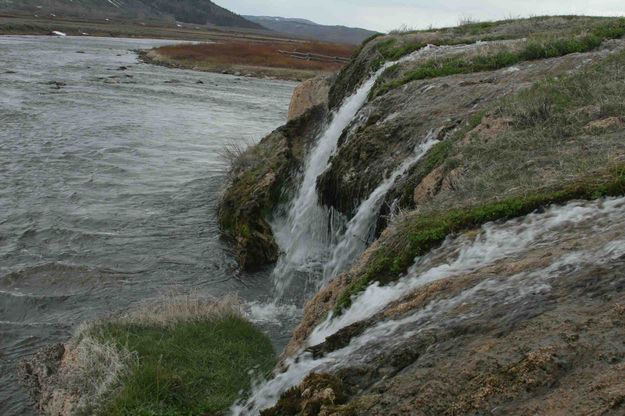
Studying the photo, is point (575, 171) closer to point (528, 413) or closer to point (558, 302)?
point (558, 302)

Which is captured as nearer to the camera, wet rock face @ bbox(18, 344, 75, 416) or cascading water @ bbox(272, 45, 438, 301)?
wet rock face @ bbox(18, 344, 75, 416)

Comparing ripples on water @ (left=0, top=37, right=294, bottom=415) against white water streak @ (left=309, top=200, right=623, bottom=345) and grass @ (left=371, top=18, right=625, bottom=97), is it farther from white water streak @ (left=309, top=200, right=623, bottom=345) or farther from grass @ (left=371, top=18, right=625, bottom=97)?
grass @ (left=371, top=18, right=625, bottom=97)

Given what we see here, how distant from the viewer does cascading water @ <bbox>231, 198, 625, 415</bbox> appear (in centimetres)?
495

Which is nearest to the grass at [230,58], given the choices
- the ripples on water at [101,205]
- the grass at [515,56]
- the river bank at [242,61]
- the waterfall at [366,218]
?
the river bank at [242,61]

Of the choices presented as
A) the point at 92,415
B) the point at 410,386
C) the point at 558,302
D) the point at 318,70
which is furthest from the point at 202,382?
the point at 318,70

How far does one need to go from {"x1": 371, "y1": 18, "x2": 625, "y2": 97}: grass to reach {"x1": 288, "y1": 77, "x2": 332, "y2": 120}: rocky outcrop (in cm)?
602

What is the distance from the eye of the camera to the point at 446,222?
21.9 ft

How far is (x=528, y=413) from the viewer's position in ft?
12.1

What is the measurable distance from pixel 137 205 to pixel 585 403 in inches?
610

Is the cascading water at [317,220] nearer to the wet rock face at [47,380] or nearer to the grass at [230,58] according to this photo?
the wet rock face at [47,380]

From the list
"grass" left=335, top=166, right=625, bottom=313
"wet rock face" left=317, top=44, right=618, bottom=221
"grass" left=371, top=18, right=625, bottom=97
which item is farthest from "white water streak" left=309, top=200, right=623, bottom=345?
"grass" left=371, top=18, right=625, bottom=97

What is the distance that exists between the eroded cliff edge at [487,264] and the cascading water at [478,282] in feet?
0.06

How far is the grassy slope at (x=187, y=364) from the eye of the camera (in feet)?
23.5

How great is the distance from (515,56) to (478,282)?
932cm
